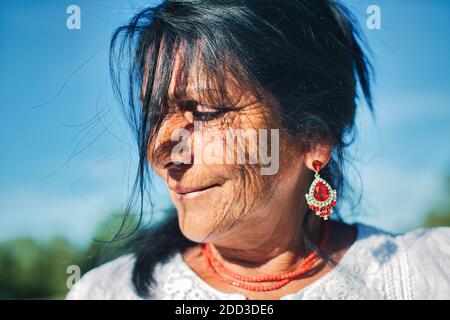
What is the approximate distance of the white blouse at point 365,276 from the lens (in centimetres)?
152

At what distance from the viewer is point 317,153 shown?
1.54 meters

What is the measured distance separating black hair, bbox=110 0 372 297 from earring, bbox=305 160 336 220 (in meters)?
0.14

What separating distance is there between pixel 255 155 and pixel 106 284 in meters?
0.67

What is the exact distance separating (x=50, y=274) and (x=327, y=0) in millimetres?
2299

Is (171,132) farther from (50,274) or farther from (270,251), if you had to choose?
(50,274)

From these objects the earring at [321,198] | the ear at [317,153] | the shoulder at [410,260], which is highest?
the ear at [317,153]

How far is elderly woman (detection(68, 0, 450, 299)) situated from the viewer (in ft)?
4.58

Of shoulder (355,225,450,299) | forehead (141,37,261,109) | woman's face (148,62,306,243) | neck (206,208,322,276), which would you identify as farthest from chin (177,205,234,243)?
shoulder (355,225,450,299)

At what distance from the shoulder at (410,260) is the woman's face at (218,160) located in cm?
41

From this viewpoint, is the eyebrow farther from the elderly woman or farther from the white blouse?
the white blouse

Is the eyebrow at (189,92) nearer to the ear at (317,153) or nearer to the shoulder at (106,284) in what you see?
the ear at (317,153)

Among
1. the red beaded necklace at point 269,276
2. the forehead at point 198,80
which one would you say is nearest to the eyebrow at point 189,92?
the forehead at point 198,80

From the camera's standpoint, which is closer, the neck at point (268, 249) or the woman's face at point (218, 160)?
the woman's face at point (218, 160)

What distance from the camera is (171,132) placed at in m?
1.42
